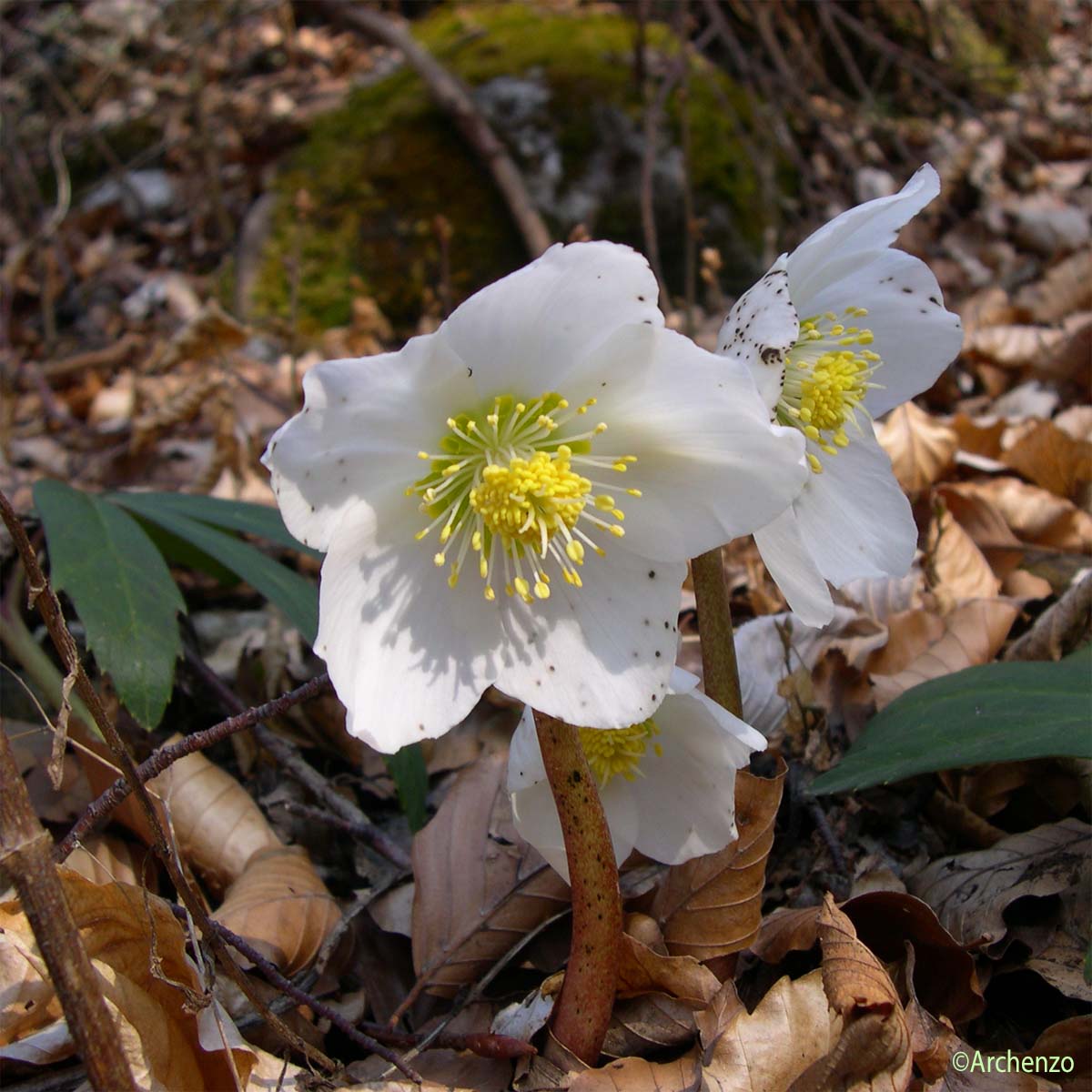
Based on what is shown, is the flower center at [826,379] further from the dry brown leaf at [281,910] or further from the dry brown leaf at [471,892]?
the dry brown leaf at [281,910]

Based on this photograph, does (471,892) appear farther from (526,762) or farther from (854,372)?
(854,372)

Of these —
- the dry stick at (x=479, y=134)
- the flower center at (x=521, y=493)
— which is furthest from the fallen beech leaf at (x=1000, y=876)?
the dry stick at (x=479, y=134)

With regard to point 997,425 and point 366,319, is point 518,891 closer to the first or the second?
point 997,425

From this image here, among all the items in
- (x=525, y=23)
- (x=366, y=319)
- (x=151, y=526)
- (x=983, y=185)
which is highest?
(x=525, y=23)

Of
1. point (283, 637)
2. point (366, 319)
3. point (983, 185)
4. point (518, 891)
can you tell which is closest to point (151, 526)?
point (283, 637)

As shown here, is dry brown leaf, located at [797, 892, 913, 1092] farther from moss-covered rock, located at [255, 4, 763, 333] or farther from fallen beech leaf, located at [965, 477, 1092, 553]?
moss-covered rock, located at [255, 4, 763, 333]

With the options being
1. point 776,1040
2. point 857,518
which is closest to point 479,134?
point 857,518

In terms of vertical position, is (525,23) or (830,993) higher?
(525,23)

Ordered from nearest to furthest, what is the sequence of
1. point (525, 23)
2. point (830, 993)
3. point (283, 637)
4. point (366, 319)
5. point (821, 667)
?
point (830, 993) < point (821, 667) < point (283, 637) < point (366, 319) < point (525, 23)
